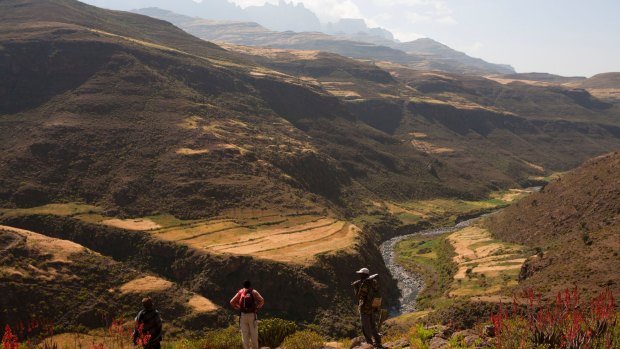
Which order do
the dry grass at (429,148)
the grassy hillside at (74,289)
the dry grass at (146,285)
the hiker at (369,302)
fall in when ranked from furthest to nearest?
the dry grass at (429,148) → the dry grass at (146,285) → the grassy hillside at (74,289) → the hiker at (369,302)

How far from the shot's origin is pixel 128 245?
244 ft

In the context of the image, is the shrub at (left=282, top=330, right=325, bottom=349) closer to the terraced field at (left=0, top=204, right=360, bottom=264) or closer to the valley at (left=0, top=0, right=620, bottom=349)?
the valley at (left=0, top=0, right=620, bottom=349)

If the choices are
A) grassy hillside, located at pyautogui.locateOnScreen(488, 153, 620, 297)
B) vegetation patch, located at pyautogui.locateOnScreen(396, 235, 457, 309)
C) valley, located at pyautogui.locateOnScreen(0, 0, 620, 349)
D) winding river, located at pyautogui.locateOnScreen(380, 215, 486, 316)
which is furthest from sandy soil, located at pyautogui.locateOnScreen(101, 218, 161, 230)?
grassy hillside, located at pyautogui.locateOnScreen(488, 153, 620, 297)

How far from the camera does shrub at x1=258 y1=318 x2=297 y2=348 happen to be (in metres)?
26.6

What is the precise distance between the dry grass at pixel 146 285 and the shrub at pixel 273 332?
37.5 m

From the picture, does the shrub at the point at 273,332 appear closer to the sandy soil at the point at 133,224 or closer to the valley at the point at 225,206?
the valley at the point at 225,206

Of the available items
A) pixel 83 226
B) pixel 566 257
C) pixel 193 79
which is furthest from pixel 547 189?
pixel 193 79

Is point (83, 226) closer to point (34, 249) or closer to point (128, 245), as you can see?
point (128, 245)

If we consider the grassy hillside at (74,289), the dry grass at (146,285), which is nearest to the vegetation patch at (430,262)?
the grassy hillside at (74,289)

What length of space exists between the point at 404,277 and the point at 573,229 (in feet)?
97.5

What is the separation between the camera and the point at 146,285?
6219 cm

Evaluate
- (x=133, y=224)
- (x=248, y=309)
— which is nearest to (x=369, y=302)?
(x=248, y=309)

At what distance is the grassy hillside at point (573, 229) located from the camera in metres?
47.3

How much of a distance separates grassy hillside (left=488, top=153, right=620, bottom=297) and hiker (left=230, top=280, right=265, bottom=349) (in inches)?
1263
